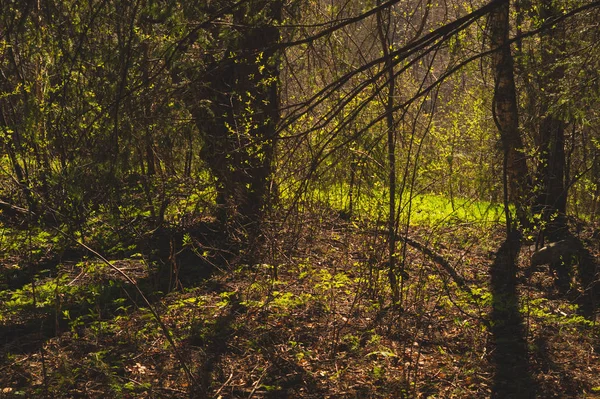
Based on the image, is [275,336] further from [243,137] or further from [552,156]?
[552,156]

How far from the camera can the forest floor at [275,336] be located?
4.82 meters

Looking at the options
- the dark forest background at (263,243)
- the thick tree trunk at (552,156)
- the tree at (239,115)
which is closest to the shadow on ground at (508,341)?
the dark forest background at (263,243)

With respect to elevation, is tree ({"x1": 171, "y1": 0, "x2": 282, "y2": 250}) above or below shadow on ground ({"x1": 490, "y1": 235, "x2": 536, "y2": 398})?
above

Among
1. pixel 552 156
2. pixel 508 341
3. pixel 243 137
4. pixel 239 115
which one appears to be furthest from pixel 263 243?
pixel 552 156

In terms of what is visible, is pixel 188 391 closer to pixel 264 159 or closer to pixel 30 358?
pixel 30 358

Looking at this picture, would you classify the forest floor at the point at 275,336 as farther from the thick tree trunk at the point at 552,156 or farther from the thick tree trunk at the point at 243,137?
the thick tree trunk at the point at 552,156

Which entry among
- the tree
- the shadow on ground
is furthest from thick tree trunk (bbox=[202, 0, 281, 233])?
the shadow on ground

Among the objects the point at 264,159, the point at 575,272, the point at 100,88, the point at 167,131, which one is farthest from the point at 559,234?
the point at 100,88

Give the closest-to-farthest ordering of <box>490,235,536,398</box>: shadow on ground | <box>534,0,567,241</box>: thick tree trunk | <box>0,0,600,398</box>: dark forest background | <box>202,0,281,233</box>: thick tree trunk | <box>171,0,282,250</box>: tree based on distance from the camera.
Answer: <box>0,0,600,398</box>: dark forest background → <box>490,235,536,398</box>: shadow on ground → <box>171,0,282,250</box>: tree → <box>202,0,281,233</box>: thick tree trunk → <box>534,0,567,241</box>: thick tree trunk

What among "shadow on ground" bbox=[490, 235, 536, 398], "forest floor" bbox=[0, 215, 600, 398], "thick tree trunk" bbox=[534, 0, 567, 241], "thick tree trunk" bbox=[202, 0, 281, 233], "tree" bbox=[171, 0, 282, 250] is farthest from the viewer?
"thick tree trunk" bbox=[534, 0, 567, 241]

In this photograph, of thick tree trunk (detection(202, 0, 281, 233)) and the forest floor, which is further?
thick tree trunk (detection(202, 0, 281, 233))

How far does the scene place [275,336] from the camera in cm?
564

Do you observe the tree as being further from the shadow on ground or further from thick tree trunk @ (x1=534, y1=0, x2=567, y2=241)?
thick tree trunk @ (x1=534, y1=0, x2=567, y2=241)

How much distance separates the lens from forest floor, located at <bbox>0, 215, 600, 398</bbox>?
15.8 feet
